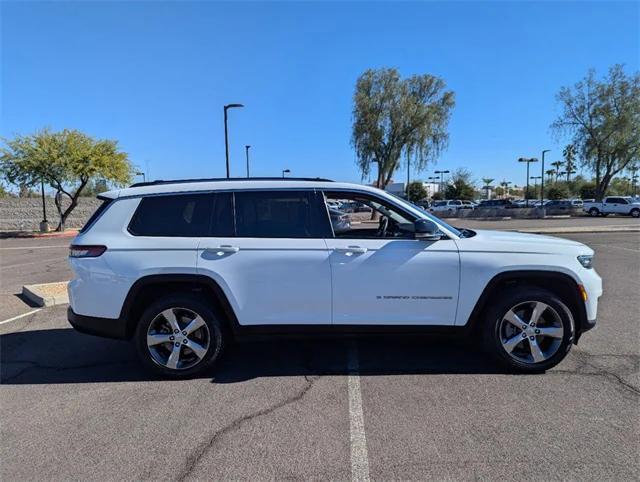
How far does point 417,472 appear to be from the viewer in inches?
109

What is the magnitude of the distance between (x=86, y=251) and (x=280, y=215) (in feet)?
5.95

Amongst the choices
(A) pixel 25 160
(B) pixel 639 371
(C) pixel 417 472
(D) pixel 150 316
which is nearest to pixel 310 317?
(D) pixel 150 316

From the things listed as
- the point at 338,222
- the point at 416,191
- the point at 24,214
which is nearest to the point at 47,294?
the point at 338,222

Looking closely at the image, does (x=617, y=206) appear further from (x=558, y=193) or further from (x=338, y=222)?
(x=338, y=222)

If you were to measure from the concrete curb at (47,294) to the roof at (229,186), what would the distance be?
3669mm

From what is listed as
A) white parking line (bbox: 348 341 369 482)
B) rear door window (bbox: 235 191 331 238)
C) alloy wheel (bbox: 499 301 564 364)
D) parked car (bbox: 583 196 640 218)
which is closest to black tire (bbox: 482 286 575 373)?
alloy wheel (bbox: 499 301 564 364)

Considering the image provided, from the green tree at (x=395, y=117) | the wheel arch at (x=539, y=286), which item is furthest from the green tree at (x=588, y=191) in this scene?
the wheel arch at (x=539, y=286)

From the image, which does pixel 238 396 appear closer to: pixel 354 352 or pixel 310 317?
pixel 310 317

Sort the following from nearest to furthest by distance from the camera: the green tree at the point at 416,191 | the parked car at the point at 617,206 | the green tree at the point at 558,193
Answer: the parked car at the point at 617,206
the green tree at the point at 558,193
the green tree at the point at 416,191

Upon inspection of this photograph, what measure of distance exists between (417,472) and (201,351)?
224cm

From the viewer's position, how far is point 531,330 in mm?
4141

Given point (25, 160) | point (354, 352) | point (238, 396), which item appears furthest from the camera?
point (25, 160)

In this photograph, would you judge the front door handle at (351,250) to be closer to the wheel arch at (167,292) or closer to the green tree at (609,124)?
the wheel arch at (167,292)

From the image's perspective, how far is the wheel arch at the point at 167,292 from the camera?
4.11m
